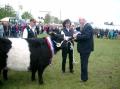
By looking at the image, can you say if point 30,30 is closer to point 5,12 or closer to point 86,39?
point 86,39

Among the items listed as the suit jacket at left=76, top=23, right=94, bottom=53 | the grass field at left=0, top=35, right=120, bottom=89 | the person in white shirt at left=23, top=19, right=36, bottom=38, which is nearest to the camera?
the grass field at left=0, top=35, right=120, bottom=89

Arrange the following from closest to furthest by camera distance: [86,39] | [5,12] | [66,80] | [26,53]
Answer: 1. [26,53]
2. [86,39]
3. [66,80]
4. [5,12]

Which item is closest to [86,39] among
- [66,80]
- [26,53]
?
[66,80]

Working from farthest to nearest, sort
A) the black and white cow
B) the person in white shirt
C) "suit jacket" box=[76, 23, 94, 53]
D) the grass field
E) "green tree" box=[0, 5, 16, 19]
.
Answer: "green tree" box=[0, 5, 16, 19] → the person in white shirt → "suit jacket" box=[76, 23, 94, 53] → the grass field → the black and white cow

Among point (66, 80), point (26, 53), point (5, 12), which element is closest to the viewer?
point (26, 53)

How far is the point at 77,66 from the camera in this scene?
1606cm

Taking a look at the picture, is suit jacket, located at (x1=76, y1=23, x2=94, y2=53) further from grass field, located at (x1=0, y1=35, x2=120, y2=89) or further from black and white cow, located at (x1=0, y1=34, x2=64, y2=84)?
grass field, located at (x1=0, y1=35, x2=120, y2=89)

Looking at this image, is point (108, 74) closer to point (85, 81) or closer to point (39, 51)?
point (85, 81)

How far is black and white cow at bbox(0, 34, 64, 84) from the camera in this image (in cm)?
1043

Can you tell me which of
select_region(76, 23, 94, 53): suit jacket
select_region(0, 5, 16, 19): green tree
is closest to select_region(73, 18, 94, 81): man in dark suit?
select_region(76, 23, 94, 53): suit jacket

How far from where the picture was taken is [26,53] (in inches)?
420

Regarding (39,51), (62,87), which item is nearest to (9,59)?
(39,51)

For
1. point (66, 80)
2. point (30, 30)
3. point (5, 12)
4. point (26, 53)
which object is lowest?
point (66, 80)

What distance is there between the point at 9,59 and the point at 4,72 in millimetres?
1417
